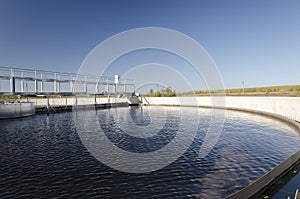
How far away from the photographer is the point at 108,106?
108 feet

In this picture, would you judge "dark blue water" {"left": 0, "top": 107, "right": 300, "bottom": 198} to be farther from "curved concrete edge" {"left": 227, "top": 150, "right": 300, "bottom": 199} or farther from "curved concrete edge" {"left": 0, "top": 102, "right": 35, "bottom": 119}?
"curved concrete edge" {"left": 0, "top": 102, "right": 35, "bottom": 119}

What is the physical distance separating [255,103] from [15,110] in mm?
24783

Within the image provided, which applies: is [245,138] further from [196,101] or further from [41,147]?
[196,101]

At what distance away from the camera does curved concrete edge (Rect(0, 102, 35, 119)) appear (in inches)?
698

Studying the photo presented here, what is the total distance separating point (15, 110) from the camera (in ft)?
61.2

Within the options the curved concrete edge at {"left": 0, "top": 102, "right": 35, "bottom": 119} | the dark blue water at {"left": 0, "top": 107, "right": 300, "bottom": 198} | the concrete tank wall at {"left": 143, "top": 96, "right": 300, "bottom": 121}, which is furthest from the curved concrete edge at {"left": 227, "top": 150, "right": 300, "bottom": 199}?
the curved concrete edge at {"left": 0, "top": 102, "right": 35, "bottom": 119}

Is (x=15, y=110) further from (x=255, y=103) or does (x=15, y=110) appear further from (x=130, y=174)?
(x=255, y=103)

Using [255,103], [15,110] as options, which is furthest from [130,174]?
[255,103]

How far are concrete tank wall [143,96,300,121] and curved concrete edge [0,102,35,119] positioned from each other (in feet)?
72.6

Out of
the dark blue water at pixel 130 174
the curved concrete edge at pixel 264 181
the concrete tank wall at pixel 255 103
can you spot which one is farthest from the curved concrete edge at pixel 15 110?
the concrete tank wall at pixel 255 103

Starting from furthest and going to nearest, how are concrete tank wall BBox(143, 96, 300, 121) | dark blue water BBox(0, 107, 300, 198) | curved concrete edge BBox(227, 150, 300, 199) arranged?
concrete tank wall BBox(143, 96, 300, 121) → dark blue water BBox(0, 107, 300, 198) → curved concrete edge BBox(227, 150, 300, 199)

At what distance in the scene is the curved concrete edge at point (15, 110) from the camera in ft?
58.2

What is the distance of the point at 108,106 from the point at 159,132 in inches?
884

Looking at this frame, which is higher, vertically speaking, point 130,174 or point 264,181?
point 264,181
